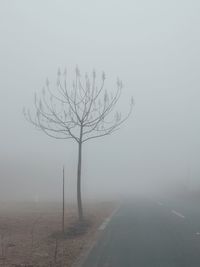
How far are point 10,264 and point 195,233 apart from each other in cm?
732

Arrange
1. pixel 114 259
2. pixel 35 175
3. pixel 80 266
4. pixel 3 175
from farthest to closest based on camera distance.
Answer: pixel 35 175 → pixel 3 175 → pixel 114 259 → pixel 80 266

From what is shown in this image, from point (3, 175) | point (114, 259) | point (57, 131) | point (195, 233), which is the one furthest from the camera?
point (3, 175)

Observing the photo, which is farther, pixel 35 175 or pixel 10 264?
pixel 35 175

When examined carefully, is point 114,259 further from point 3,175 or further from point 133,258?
point 3,175

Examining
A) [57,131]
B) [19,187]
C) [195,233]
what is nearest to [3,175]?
[19,187]

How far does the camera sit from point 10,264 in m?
12.0

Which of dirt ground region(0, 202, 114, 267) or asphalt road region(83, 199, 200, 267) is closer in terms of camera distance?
asphalt road region(83, 199, 200, 267)

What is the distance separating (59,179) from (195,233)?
243ft

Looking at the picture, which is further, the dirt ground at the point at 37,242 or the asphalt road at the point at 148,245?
the dirt ground at the point at 37,242

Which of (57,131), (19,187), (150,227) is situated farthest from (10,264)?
(19,187)

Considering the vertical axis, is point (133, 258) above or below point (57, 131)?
below

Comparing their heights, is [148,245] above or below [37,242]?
above

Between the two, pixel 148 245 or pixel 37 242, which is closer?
pixel 148 245

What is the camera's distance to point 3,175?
83.6 metres
